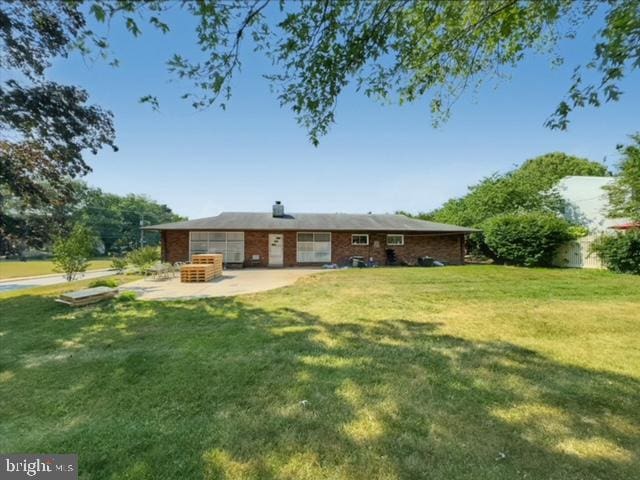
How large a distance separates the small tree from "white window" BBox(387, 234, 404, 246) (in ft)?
48.9

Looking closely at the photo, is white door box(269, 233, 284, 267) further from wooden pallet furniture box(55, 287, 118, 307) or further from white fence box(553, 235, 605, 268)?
white fence box(553, 235, 605, 268)

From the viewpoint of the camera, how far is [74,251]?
12.2 m

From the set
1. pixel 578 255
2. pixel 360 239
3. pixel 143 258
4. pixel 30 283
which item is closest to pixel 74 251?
pixel 143 258

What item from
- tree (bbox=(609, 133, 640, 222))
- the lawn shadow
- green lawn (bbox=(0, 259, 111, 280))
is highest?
tree (bbox=(609, 133, 640, 222))

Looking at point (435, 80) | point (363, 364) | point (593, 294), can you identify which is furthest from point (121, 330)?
point (593, 294)

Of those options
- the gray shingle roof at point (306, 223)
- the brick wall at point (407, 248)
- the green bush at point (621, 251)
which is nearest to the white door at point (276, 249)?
the gray shingle roof at point (306, 223)

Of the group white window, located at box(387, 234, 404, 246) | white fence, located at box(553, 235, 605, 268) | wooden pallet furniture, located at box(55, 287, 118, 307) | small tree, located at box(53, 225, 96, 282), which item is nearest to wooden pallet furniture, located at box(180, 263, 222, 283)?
wooden pallet furniture, located at box(55, 287, 118, 307)

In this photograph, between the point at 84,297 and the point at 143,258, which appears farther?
the point at 143,258

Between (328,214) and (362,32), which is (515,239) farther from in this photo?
(362,32)

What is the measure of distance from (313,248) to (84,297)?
12.1 metres

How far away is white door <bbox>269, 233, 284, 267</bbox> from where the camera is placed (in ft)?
58.6

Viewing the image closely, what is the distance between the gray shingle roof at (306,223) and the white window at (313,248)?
2.33 ft

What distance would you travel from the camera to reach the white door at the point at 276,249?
58.6 ft

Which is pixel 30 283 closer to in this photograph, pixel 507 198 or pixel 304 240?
pixel 304 240
